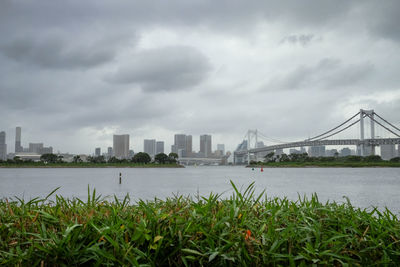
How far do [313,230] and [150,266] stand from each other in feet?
3.11

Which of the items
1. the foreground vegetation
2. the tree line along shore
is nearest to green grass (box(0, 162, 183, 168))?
the tree line along shore

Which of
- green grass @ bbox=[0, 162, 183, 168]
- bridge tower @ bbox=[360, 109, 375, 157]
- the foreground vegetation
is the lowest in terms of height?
green grass @ bbox=[0, 162, 183, 168]

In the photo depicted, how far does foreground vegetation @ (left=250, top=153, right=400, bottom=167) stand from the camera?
82000mm

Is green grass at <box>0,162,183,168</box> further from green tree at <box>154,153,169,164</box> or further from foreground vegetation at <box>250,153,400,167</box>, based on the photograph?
foreground vegetation at <box>250,153,400,167</box>

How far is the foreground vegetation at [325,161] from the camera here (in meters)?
82.0

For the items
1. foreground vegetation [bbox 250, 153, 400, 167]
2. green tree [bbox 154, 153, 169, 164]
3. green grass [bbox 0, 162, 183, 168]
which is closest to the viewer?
foreground vegetation [bbox 250, 153, 400, 167]

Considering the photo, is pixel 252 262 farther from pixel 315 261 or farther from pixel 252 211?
pixel 252 211

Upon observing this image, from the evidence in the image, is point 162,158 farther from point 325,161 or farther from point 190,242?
point 190,242

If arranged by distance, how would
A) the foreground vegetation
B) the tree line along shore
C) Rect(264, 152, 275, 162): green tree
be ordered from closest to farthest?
1. the foreground vegetation
2. the tree line along shore
3. Rect(264, 152, 275, 162): green tree

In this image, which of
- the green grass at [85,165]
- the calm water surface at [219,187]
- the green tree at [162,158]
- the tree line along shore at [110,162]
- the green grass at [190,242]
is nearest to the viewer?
the green grass at [190,242]

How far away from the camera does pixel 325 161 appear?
306ft

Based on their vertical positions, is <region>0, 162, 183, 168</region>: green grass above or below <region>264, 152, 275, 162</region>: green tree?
below

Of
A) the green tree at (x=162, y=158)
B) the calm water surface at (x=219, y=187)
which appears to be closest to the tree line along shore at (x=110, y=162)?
the green tree at (x=162, y=158)

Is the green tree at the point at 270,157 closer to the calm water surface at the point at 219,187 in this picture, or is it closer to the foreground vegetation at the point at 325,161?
the foreground vegetation at the point at 325,161
